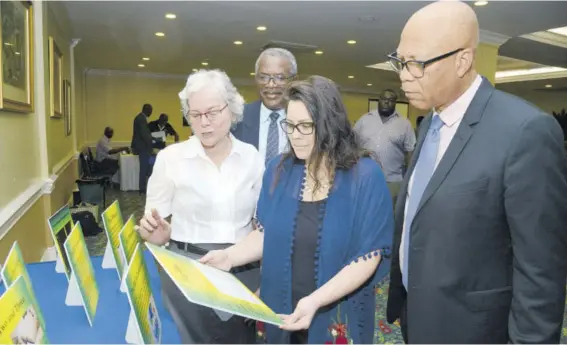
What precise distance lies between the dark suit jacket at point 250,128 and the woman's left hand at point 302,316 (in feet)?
3.32

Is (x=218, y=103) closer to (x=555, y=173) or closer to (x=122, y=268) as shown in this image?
(x=122, y=268)

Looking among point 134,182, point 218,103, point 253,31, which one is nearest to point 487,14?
point 253,31

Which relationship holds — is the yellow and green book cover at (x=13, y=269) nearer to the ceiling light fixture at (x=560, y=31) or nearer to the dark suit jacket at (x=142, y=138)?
the dark suit jacket at (x=142, y=138)

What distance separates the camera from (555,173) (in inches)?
34.2

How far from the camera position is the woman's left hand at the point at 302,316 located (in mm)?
1104

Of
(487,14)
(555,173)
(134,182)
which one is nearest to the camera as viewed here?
(555,173)

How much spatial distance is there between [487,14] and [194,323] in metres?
5.16

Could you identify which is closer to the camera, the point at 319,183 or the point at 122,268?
the point at 319,183

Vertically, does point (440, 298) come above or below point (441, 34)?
below

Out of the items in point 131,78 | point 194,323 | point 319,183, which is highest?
point 131,78

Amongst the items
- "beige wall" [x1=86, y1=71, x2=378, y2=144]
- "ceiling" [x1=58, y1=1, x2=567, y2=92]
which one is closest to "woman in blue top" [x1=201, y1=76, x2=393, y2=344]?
"ceiling" [x1=58, y1=1, x2=567, y2=92]

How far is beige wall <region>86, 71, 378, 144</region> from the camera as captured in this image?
40.3 ft

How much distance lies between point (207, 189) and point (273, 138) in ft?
2.01

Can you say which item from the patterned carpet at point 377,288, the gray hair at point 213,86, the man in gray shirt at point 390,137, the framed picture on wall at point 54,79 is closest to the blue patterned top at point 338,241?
the gray hair at point 213,86
